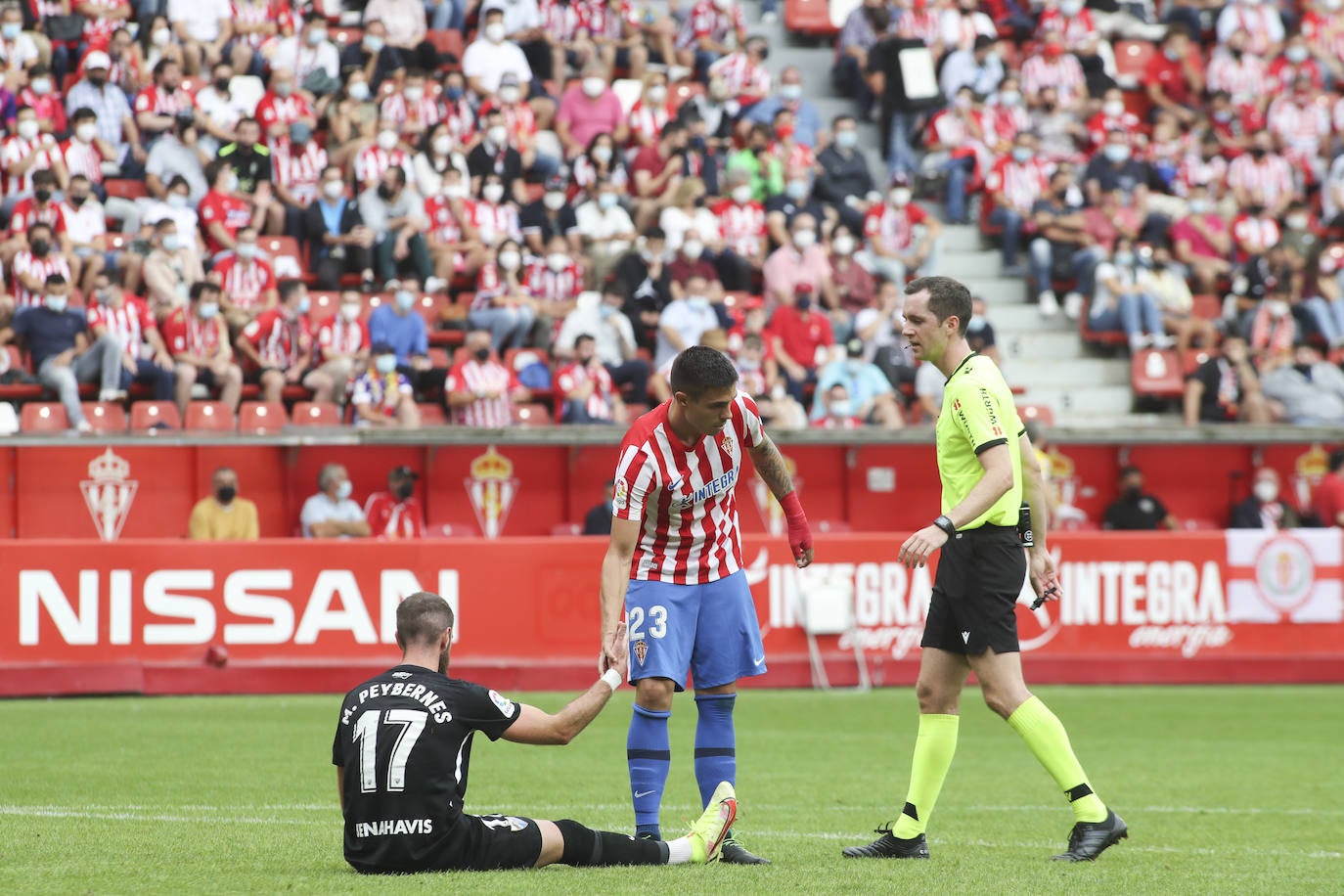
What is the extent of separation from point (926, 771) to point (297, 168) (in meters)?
15.8

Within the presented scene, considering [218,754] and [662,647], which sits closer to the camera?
[662,647]

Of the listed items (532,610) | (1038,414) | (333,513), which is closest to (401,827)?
(532,610)

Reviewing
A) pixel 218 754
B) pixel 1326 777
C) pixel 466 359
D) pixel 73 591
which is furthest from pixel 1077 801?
pixel 466 359

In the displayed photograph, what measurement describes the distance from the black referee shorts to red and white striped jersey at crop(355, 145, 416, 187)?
49.5 feet

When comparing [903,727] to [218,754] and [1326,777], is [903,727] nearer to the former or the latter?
[1326,777]

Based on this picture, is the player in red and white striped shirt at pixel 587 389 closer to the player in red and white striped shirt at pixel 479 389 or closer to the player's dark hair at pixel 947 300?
the player in red and white striped shirt at pixel 479 389

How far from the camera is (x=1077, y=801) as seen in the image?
24.0 ft

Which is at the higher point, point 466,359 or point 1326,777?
point 466,359

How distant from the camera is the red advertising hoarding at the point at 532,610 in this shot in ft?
51.4

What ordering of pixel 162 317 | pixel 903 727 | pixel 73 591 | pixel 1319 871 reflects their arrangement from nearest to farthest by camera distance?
pixel 1319 871, pixel 903 727, pixel 73 591, pixel 162 317

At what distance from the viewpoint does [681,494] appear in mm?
7285

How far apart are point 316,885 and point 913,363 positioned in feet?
52.6

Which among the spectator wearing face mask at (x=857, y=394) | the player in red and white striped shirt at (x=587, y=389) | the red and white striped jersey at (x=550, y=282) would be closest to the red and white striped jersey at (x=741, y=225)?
the red and white striped jersey at (x=550, y=282)

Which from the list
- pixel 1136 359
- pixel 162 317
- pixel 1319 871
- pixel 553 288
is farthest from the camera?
pixel 1136 359
